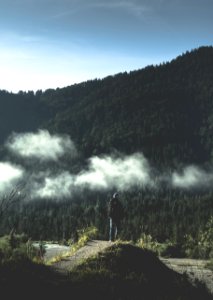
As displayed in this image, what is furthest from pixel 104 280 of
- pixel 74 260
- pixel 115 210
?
pixel 115 210

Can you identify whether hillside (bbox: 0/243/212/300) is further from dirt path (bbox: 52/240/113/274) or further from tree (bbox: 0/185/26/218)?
tree (bbox: 0/185/26/218)

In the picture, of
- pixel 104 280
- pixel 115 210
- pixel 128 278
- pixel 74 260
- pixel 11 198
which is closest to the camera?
pixel 11 198

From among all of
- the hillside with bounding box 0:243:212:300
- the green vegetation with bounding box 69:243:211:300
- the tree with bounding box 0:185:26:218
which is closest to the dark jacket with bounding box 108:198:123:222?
the green vegetation with bounding box 69:243:211:300

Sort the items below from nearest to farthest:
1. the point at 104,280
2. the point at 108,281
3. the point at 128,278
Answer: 1. the point at 108,281
2. the point at 104,280
3. the point at 128,278

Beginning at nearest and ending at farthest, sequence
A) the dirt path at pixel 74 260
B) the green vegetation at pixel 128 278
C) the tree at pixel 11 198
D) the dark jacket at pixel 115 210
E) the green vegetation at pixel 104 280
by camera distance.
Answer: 1. the tree at pixel 11 198
2. the green vegetation at pixel 104 280
3. the green vegetation at pixel 128 278
4. the dirt path at pixel 74 260
5. the dark jacket at pixel 115 210

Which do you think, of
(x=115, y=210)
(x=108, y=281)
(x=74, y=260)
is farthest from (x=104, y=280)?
(x=115, y=210)

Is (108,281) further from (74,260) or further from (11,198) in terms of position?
(11,198)

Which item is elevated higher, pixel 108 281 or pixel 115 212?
pixel 115 212

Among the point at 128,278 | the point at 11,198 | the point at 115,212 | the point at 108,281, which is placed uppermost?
the point at 115,212

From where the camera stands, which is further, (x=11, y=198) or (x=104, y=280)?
(x=104, y=280)

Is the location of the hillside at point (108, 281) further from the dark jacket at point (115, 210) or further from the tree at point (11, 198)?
the dark jacket at point (115, 210)

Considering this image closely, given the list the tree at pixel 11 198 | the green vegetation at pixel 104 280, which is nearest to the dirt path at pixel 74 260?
the green vegetation at pixel 104 280

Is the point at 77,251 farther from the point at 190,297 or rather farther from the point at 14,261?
the point at 190,297

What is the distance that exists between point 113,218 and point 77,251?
22.4ft
